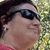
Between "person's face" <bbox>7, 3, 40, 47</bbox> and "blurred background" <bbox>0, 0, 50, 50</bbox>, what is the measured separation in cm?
180

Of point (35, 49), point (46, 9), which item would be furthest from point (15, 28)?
point (46, 9)

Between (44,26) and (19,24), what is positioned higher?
(19,24)

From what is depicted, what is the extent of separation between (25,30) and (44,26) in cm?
211

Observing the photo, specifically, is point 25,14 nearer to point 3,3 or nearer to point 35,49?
point 3,3

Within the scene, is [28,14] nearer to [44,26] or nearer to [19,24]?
[19,24]

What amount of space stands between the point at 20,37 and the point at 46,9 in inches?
89.2

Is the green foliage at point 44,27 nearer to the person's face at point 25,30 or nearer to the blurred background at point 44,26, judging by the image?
the blurred background at point 44,26

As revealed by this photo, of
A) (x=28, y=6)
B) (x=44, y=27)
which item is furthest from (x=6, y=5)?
(x=44, y=27)

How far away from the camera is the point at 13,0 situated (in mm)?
1305

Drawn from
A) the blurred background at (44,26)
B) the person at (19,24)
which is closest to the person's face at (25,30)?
the person at (19,24)

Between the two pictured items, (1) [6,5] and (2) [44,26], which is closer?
(1) [6,5]

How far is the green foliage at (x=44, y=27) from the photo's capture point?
3.14m

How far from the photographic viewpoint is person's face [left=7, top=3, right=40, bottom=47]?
1.18m

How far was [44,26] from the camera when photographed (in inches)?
129
